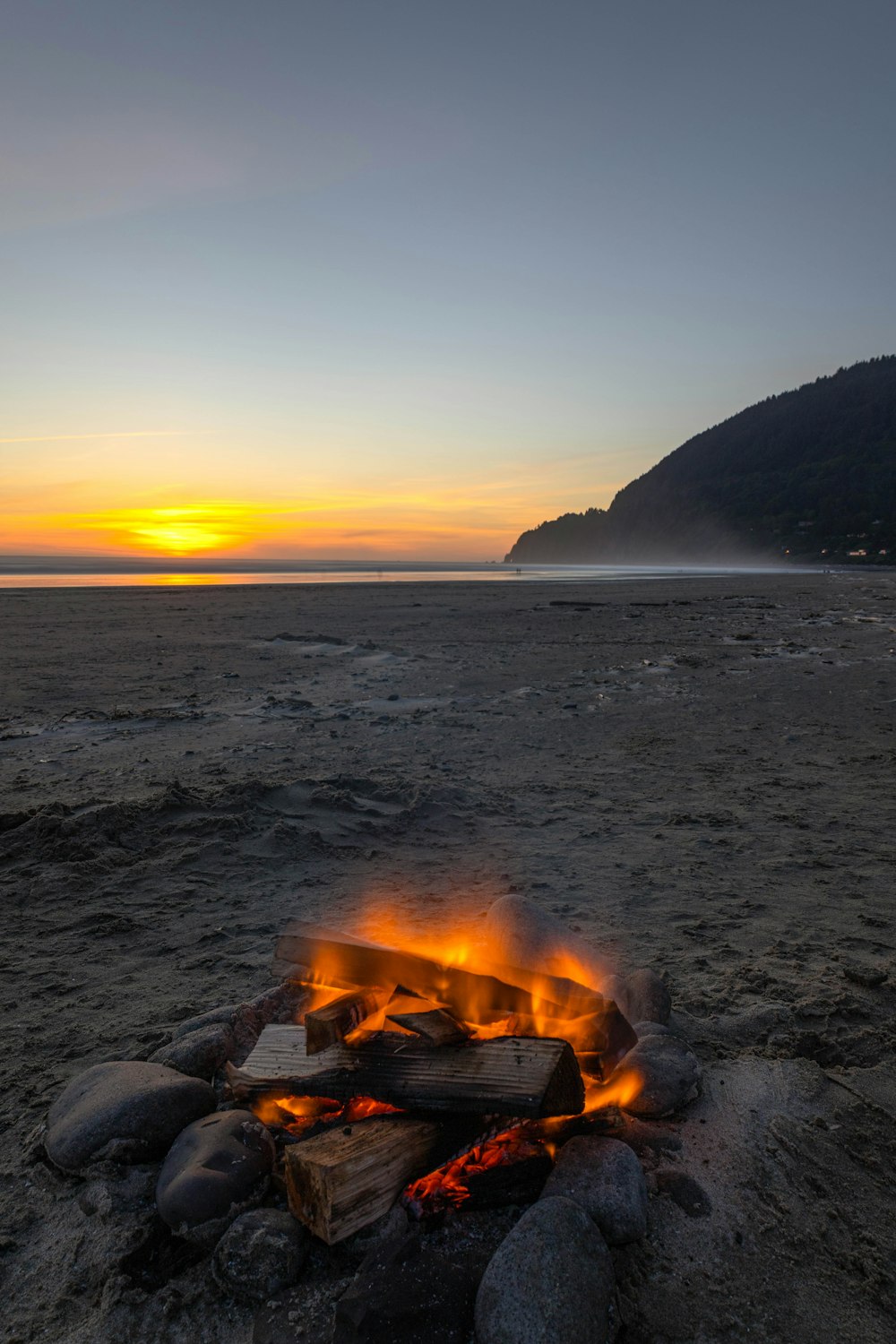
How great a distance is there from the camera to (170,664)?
1273cm

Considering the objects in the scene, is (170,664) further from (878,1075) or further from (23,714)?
(878,1075)

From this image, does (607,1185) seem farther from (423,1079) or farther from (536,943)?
(536,943)

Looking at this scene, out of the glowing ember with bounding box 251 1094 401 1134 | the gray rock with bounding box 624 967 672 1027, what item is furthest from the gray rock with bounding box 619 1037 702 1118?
the glowing ember with bounding box 251 1094 401 1134

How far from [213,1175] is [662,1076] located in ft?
5.25

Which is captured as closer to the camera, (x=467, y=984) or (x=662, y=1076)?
(x=662, y=1076)

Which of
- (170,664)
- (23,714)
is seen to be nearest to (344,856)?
(23,714)

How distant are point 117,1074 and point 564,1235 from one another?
171cm

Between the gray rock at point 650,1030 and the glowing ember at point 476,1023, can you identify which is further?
the gray rock at point 650,1030

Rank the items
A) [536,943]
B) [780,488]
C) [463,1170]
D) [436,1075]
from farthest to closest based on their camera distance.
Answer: [780,488]
[536,943]
[436,1075]
[463,1170]

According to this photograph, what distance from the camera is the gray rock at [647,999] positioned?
2.98 m

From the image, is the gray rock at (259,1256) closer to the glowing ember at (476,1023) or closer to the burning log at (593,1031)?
the glowing ember at (476,1023)

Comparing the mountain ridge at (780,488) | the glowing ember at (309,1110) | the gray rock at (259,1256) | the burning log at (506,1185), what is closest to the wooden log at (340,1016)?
the glowing ember at (309,1110)

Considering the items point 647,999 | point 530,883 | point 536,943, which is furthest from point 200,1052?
point 530,883

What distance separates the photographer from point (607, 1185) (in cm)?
206
